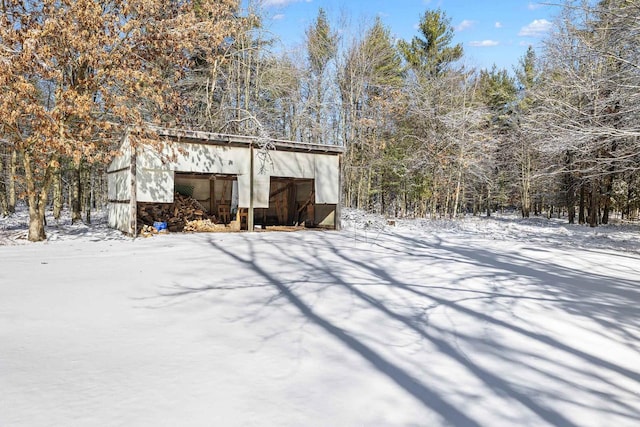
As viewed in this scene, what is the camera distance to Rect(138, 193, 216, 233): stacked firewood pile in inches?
489

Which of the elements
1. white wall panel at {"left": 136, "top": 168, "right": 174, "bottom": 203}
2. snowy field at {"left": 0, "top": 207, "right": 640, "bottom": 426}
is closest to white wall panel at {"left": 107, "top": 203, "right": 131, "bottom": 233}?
white wall panel at {"left": 136, "top": 168, "right": 174, "bottom": 203}

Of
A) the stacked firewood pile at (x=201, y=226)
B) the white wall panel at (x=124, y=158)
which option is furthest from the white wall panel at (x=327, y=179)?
the white wall panel at (x=124, y=158)

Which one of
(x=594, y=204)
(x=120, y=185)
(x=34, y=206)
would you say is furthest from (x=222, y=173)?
(x=594, y=204)

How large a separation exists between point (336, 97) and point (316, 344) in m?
19.6

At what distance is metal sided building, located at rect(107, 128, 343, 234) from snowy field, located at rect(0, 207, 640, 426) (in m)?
4.54

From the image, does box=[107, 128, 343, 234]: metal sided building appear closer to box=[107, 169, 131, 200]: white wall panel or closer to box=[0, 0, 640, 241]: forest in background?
box=[107, 169, 131, 200]: white wall panel

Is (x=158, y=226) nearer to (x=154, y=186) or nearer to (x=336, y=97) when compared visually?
(x=154, y=186)

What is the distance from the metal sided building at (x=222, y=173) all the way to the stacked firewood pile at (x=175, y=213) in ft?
1.46

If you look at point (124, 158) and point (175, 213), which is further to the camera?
point (175, 213)

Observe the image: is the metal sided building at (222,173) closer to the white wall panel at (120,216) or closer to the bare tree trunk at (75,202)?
the white wall panel at (120,216)

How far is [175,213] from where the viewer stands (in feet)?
44.5

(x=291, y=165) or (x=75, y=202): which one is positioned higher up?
(x=291, y=165)

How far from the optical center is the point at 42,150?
29.9 ft

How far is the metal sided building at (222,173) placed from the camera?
35.7ft
